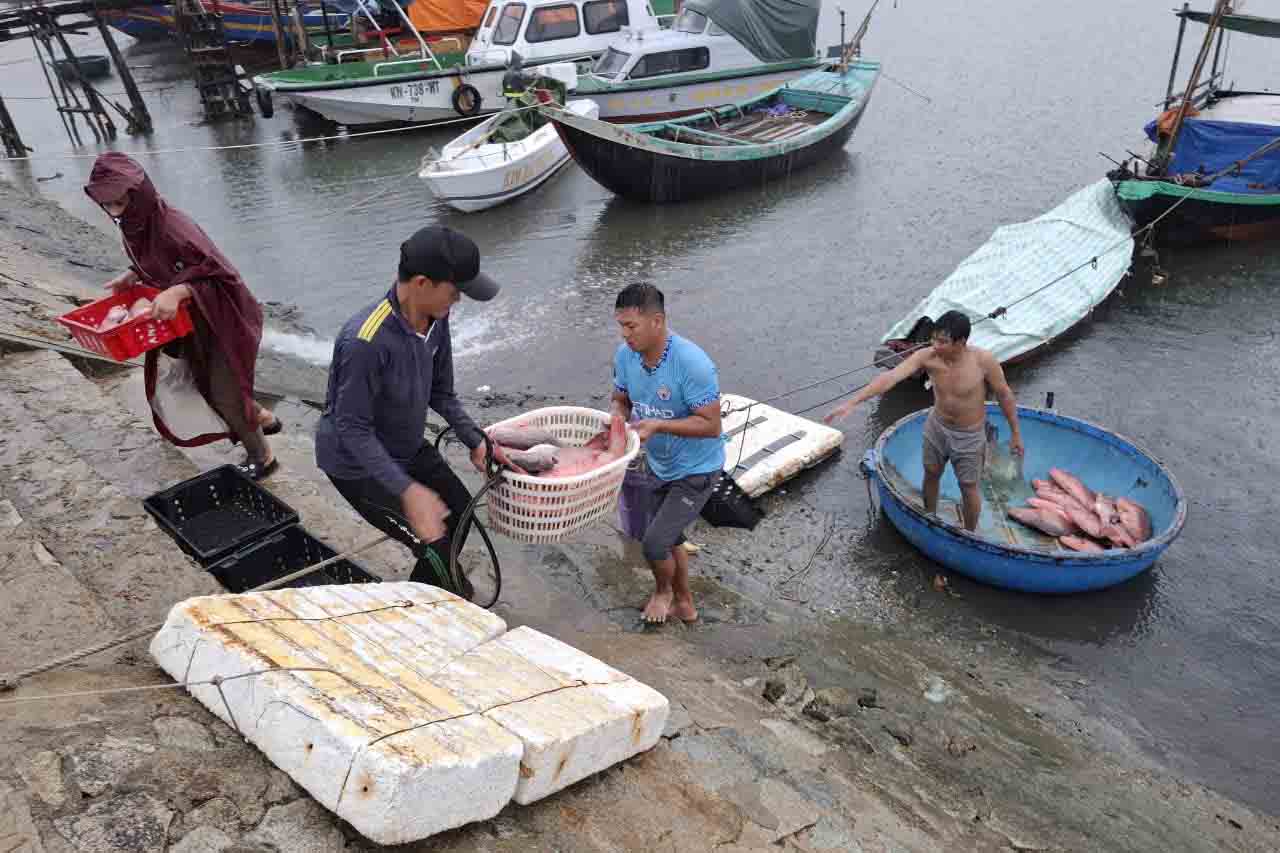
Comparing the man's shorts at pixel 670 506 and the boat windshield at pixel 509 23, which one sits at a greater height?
the boat windshield at pixel 509 23

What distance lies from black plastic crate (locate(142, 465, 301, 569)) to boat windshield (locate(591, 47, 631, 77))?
15.9 metres

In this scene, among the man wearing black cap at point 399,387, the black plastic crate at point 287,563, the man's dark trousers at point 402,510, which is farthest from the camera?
the black plastic crate at point 287,563

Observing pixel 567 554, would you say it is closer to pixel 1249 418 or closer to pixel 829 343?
pixel 829 343

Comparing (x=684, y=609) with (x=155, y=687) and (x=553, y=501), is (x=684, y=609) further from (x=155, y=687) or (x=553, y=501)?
(x=155, y=687)

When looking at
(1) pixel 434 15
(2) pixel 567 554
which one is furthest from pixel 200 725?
(1) pixel 434 15

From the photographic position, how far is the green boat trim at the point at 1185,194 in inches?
493

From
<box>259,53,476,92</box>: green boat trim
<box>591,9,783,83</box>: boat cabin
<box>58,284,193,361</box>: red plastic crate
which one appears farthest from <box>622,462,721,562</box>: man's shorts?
<box>259,53,476,92</box>: green boat trim

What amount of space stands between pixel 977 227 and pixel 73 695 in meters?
14.5

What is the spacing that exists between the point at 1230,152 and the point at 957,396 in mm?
10176

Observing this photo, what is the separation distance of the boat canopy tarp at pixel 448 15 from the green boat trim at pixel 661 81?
20.6 feet

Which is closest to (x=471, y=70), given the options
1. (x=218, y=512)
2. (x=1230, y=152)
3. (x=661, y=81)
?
(x=661, y=81)

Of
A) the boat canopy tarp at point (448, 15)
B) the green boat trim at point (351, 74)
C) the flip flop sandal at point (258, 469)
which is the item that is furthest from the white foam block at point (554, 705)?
the boat canopy tarp at point (448, 15)

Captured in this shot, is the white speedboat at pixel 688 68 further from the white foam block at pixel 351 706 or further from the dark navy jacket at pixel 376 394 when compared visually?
the white foam block at pixel 351 706

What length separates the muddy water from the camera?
621 centimetres
